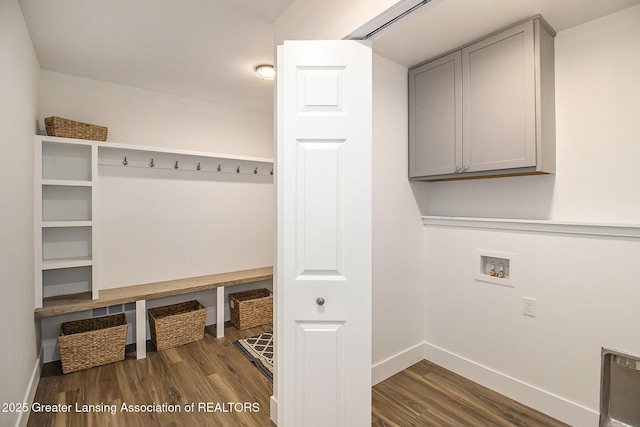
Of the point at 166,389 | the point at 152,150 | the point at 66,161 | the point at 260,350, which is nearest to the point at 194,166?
the point at 152,150

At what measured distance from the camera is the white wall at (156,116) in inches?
109

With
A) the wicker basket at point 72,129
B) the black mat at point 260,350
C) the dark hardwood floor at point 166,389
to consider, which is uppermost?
the wicker basket at point 72,129

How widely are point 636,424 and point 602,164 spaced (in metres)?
1.38

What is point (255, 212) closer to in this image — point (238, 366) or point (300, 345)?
point (238, 366)

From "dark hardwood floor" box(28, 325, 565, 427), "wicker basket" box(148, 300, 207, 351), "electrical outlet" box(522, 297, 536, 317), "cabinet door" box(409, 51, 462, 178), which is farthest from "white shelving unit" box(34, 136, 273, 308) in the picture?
"electrical outlet" box(522, 297, 536, 317)

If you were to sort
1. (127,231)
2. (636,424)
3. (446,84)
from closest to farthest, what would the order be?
1. (636,424)
2. (446,84)
3. (127,231)

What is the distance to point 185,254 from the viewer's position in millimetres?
3381

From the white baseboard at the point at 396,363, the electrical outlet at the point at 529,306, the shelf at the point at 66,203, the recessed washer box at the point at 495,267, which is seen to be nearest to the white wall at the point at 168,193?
the shelf at the point at 66,203

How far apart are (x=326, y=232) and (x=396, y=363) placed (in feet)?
5.14

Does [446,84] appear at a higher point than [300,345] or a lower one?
higher

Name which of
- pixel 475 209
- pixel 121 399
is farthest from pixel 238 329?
pixel 475 209

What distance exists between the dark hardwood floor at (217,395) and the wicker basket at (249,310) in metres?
0.59

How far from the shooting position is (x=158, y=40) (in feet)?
7.26

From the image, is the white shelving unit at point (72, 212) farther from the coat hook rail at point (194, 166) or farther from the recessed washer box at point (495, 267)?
the recessed washer box at point (495, 267)
